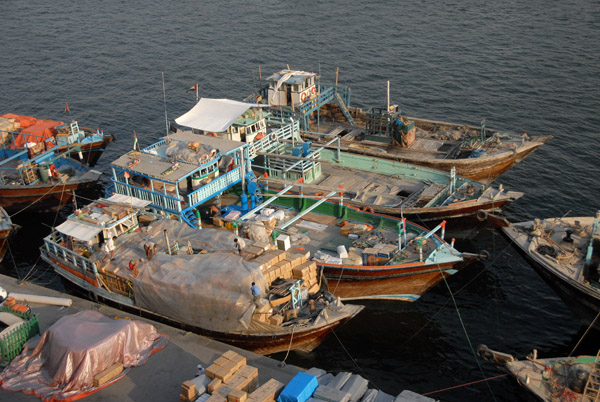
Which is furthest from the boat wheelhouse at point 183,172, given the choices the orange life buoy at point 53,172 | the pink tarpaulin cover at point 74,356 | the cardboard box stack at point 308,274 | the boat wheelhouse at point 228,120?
the pink tarpaulin cover at point 74,356

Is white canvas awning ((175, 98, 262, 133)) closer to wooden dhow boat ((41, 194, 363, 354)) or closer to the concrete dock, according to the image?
wooden dhow boat ((41, 194, 363, 354))

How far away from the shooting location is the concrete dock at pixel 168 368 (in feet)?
65.8

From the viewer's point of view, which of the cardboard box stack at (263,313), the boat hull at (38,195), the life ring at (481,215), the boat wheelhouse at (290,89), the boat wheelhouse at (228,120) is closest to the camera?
the cardboard box stack at (263,313)

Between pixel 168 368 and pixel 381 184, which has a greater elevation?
pixel 381 184

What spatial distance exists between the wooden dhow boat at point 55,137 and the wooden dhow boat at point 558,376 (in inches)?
1182

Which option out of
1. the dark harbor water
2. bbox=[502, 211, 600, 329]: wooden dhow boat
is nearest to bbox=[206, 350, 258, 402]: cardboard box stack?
the dark harbor water

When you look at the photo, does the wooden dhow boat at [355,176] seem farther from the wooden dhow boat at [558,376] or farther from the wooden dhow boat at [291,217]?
the wooden dhow boat at [558,376]

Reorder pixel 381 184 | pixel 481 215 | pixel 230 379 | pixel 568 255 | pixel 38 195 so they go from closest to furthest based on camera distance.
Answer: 1. pixel 230 379
2. pixel 568 255
3. pixel 481 215
4. pixel 381 184
5. pixel 38 195

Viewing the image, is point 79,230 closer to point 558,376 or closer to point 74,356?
point 74,356

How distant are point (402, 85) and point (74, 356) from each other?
44.3 m

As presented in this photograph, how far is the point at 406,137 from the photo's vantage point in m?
38.9

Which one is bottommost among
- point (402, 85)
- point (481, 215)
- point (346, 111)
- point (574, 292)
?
point (574, 292)

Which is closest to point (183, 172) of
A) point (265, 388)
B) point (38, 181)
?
point (38, 181)

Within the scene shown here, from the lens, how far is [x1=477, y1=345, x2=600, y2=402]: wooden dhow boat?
1939 cm
